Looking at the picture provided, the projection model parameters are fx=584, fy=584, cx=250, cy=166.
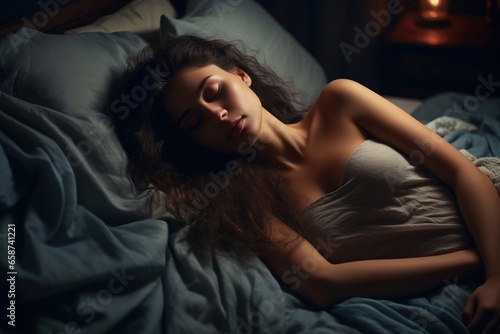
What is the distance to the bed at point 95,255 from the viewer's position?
1.02 m

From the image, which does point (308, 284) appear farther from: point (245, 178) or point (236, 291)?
point (245, 178)

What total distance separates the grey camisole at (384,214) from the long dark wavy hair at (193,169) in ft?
0.26

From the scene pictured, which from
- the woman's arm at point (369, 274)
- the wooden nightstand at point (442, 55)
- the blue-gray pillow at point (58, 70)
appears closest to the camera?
the woman's arm at point (369, 274)

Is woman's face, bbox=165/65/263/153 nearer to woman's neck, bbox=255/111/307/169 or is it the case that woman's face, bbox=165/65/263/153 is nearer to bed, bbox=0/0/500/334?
woman's neck, bbox=255/111/307/169

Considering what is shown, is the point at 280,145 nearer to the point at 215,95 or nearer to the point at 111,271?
the point at 215,95

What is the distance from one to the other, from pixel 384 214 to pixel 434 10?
126 cm

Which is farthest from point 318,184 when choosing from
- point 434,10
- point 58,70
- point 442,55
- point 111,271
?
point 434,10

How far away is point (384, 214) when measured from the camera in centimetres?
122

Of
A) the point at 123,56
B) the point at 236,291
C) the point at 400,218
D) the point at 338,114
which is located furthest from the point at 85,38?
the point at 400,218

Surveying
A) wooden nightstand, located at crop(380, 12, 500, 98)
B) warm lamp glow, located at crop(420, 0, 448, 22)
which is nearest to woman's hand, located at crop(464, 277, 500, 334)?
wooden nightstand, located at crop(380, 12, 500, 98)

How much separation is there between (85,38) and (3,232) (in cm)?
62

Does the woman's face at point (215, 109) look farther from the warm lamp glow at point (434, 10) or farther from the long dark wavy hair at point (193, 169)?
the warm lamp glow at point (434, 10)

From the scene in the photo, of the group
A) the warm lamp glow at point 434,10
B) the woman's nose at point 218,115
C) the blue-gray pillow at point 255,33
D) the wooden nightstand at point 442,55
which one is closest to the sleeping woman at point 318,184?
the woman's nose at point 218,115

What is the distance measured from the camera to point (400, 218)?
1.21 meters
